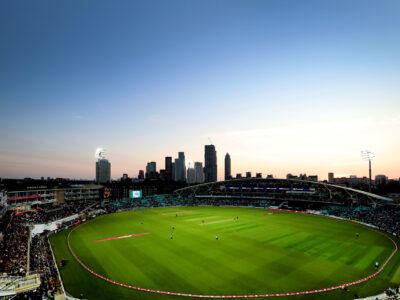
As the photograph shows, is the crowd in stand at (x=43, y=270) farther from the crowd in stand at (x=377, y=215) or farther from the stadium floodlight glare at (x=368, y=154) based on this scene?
the stadium floodlight glare at (x=368, y=154)

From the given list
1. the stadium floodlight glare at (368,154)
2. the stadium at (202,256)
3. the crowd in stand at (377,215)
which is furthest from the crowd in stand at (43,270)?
the stadium floodlight glare at (368,154)

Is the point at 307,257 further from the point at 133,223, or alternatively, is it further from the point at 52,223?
the point at 52,223

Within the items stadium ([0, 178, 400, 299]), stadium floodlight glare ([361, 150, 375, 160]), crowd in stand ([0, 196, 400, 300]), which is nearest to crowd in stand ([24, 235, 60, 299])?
crowd in stand ([0, 196, 400, 300])

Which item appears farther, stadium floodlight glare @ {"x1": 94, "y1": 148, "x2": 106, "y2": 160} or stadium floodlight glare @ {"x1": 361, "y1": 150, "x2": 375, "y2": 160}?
stadium floodlight glare @ {"x1": 94, "y1": 148, "x2": 106, "y2": 160}

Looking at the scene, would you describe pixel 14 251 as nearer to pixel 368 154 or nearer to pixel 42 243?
pixel 42 243

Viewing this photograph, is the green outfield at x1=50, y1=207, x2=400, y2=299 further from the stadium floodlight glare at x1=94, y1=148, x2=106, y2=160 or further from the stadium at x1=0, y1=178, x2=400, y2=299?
the stadium floodlight glare at x1=94, y1=148, x2=106, y2=160
